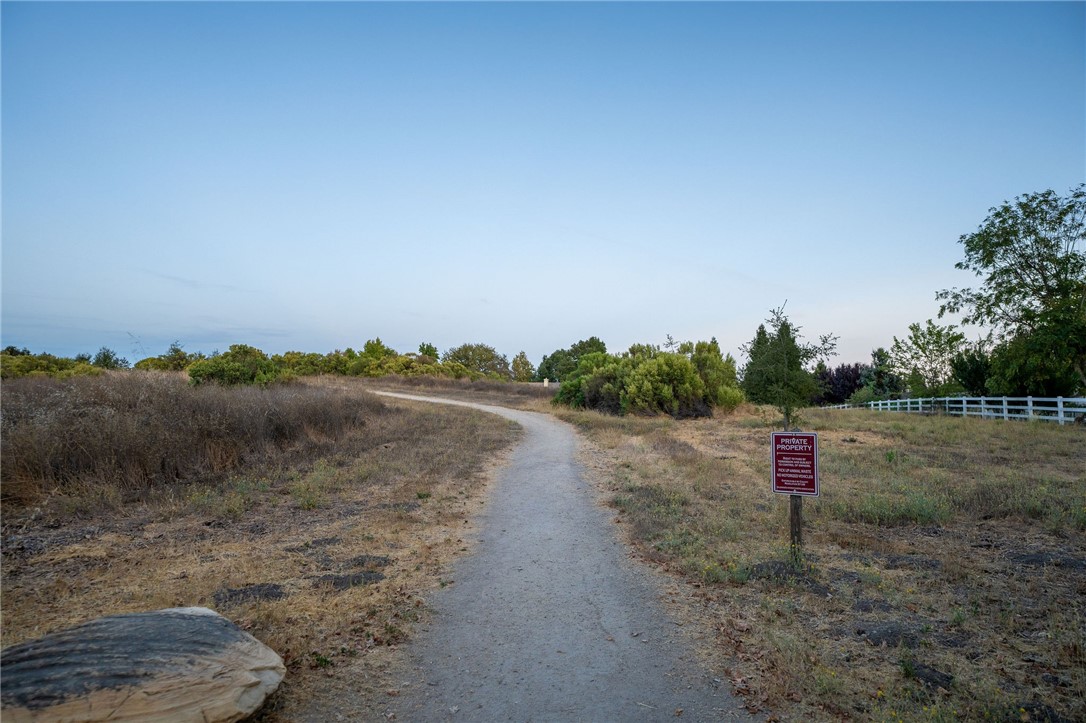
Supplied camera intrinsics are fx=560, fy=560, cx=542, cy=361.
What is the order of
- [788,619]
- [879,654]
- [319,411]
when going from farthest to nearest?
[319,411], [788,619], [879,654]

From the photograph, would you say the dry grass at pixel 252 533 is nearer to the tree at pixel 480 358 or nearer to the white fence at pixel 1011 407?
the white fence at pixel 1011 407

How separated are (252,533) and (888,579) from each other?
839cm

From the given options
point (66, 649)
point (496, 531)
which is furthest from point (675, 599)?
point (66, 649)

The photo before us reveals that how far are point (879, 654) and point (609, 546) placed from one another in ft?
12.7

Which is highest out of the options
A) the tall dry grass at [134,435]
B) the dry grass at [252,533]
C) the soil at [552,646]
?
the tall dry grass at [134,435]

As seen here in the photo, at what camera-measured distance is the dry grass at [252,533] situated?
17.3 feet

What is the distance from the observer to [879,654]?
466 cm

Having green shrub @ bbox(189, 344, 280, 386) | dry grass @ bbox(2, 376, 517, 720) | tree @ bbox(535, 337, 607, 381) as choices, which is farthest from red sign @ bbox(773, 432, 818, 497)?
tree @ bbox(535, 337, 607, 381)

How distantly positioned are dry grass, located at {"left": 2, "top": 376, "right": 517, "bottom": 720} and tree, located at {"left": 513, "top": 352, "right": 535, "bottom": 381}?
63.5 m

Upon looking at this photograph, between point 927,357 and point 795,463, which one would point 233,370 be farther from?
point 927,357

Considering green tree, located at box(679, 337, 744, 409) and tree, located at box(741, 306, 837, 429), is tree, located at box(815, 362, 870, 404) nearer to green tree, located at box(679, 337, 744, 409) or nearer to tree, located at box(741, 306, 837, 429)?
green tree, located at box(679, 337, 744, 409)

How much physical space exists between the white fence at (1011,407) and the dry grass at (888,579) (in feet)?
37.8

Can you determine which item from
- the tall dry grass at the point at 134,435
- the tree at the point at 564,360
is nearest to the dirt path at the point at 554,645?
the tall dry grass at the point at 134,435

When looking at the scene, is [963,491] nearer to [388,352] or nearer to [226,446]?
[226,446]
